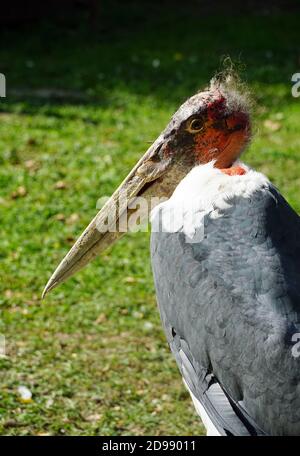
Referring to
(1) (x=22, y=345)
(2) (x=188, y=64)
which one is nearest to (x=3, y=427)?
(1) (x=22, y=345)

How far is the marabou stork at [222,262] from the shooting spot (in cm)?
288

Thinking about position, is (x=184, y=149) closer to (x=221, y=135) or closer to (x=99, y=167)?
(x=221, y=135)

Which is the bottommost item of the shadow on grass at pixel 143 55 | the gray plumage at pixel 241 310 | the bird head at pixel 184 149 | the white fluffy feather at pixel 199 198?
the gray plumage at pixel 241 310

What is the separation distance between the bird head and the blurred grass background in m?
0.16

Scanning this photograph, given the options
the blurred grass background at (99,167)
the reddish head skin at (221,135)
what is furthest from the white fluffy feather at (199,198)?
the blurred grass background at (99,167)

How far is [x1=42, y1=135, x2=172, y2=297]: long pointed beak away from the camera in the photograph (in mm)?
3492

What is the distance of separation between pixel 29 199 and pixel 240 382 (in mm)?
3963

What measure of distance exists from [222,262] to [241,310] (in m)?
0.19

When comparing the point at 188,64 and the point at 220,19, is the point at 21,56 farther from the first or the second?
the point at 220,19

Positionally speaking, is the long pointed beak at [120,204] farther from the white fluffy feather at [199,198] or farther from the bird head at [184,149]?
the white fluffy feather at [199,198]

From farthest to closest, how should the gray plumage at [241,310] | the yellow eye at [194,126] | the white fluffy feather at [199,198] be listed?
the yellow eye at [194,126] < the white fluffy feather at [199,198] < the gray plumage at [241,310]

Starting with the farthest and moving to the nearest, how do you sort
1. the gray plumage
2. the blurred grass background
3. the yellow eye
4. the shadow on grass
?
the shadow on grass
the blurred grass background
the yellow eye
the gray plumage

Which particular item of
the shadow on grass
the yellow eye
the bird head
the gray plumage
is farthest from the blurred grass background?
the gray plumage

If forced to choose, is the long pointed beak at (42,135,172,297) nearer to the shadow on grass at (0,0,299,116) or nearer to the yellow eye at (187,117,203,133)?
the yellow eye at (187,117,203,133)
